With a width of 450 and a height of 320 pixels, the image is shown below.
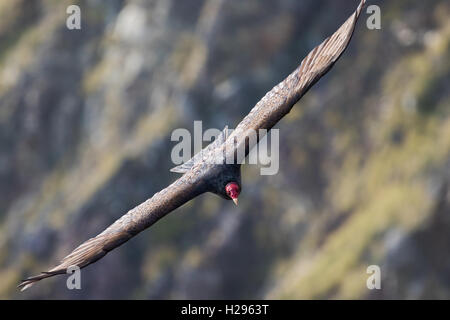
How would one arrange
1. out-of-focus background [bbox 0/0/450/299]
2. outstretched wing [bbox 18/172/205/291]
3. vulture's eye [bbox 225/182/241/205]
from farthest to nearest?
out-of-focus background [bbox 0/0/450/299] → vulture's eye [bbox 225/182/241/205] → outstretched wing [bbox 18/172/205/291]

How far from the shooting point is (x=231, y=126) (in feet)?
321

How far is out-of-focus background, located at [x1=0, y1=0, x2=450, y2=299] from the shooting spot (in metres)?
86.1

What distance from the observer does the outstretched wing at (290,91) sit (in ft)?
112

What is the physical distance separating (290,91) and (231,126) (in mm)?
63248

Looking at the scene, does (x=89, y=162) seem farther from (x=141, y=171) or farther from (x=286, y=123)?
(x=286, y=123)

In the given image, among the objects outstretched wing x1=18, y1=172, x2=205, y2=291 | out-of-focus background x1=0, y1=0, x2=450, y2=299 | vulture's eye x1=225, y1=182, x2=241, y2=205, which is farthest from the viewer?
out-of-focus background x1=0, y1=0, x2=450, y2=299

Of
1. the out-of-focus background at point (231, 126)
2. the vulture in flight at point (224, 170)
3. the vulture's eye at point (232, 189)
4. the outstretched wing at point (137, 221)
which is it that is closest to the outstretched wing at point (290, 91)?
the vulture in flight at point (224, 170)

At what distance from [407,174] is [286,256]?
15.3 metres

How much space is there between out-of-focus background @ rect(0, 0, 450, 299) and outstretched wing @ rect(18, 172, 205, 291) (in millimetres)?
50254

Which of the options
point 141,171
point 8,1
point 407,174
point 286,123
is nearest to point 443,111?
point 407,174

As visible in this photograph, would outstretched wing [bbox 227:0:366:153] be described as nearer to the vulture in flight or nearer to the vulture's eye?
the vulture in flight

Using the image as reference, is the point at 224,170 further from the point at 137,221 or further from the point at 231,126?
the point at 231,126

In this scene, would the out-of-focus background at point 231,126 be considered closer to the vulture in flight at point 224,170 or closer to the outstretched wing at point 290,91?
the vulture in flight at point 224,170

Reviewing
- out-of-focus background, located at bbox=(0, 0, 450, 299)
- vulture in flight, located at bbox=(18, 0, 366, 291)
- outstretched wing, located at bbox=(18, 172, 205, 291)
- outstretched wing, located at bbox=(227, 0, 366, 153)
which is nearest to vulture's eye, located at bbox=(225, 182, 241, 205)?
vulture in flight, located at bbox=(18, 0, 366, 291)
